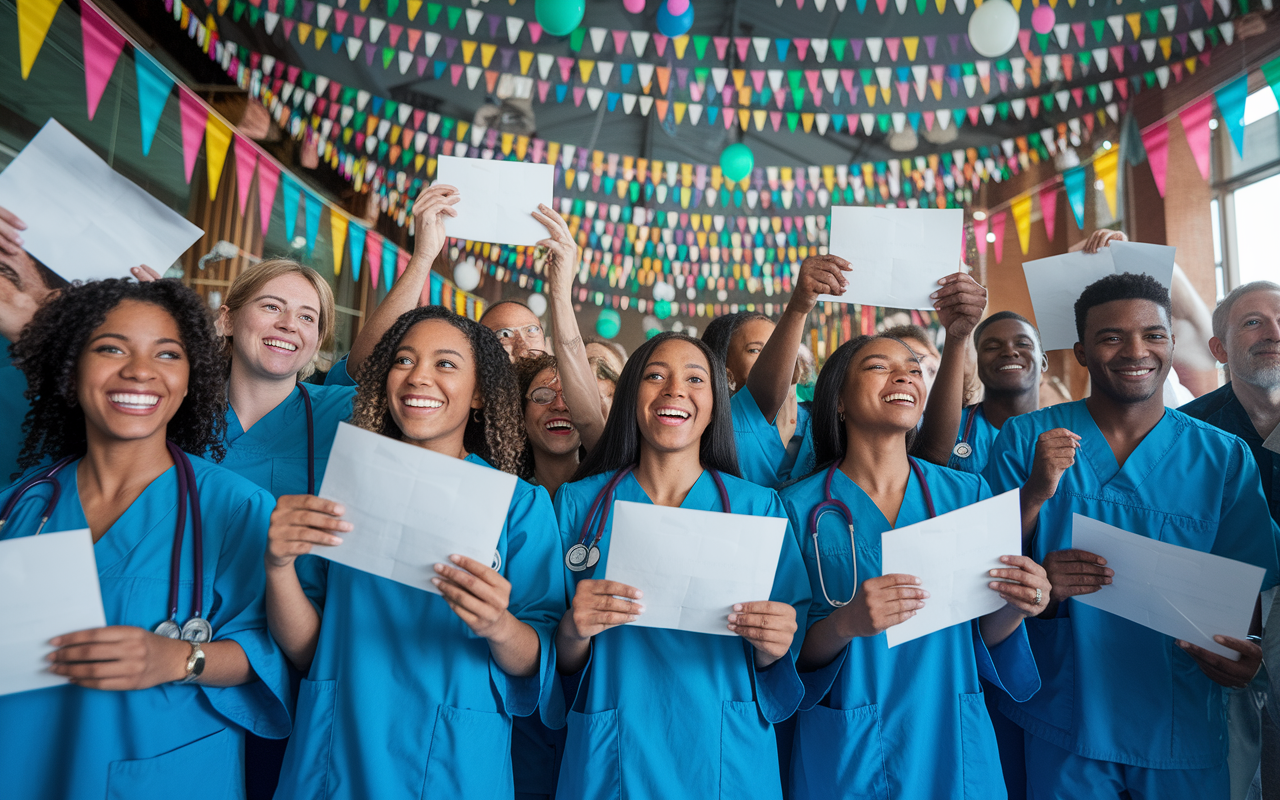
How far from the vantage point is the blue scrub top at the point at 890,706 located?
1.53 meters

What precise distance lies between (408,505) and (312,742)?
517 millimetres

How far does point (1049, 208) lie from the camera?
5.93m

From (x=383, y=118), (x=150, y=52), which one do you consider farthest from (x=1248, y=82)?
(x=150, y=52)

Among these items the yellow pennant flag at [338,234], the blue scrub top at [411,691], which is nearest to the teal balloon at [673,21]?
the yellow pennant flag at [338,234]

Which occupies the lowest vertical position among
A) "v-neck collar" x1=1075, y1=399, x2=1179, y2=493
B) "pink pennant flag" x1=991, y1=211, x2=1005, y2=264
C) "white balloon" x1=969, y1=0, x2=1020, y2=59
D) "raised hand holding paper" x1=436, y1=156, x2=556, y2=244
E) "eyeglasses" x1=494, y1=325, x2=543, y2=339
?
"v-neck collar" x1=1075, y1=399, x2=1179, y2=493

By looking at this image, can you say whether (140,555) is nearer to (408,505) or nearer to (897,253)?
(408,505)

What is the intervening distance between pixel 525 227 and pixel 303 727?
1.40 metres

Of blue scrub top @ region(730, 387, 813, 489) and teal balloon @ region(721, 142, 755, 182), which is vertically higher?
teal balloon @ region(721, 142, 755, 182)

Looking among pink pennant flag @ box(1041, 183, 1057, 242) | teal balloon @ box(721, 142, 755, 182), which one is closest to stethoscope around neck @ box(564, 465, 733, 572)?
teal balloon @ box(721, 142, 755, 182)

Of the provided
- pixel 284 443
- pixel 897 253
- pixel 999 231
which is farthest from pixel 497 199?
pixel 999 231

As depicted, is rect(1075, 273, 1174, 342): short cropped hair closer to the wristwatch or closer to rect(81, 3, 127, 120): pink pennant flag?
the wristwatch

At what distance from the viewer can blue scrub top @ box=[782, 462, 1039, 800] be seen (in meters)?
1.53

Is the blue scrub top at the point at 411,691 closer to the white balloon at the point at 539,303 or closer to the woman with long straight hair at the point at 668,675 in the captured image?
the woman with long straight hair at the point at 668,675

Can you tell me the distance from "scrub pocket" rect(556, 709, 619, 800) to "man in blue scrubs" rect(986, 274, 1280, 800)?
1.07 metres
